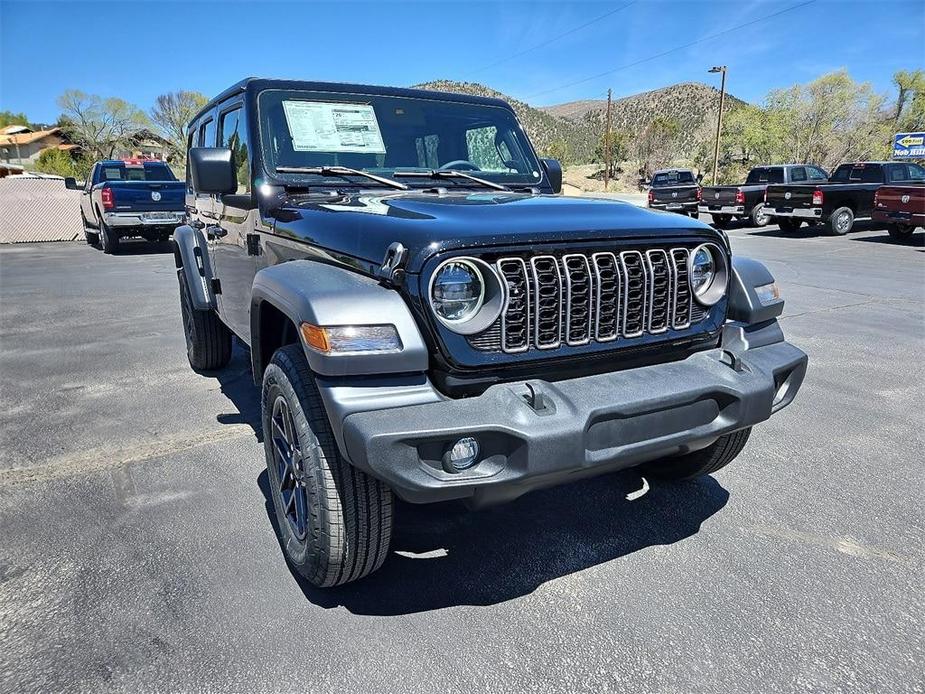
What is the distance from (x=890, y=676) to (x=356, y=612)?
182 cm

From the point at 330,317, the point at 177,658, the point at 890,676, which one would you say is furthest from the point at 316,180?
the point at 890,676

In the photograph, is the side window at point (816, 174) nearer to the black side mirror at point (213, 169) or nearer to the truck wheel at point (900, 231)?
the truck wheel at point (900, 231)

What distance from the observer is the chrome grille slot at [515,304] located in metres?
2.22

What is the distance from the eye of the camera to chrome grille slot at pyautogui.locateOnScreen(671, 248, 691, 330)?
101 inches

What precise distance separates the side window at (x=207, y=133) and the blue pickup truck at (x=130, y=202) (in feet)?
29.9

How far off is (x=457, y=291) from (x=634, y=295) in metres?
0.72

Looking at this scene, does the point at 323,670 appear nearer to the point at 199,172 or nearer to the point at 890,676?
the point at 890,676

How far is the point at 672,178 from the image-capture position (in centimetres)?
2195

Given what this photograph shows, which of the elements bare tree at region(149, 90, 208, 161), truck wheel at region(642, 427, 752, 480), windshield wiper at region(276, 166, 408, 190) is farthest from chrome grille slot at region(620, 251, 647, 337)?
bare tree at region(149, 90, 208, 161)

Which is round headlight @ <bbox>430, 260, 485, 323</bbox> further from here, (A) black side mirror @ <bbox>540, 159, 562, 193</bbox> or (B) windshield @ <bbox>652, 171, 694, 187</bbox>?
(B) windshield @ <bbox>652, 171, 694, 187</bbox>

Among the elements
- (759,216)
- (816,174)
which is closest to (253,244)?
(759,216)

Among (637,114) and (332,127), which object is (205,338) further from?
(637,114)

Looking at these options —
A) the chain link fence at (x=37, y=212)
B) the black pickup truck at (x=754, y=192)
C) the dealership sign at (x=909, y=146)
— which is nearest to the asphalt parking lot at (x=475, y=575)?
the chain link fence at (x=37, y=212)

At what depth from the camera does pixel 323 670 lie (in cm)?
217
